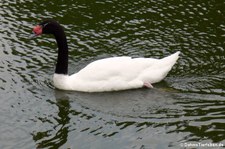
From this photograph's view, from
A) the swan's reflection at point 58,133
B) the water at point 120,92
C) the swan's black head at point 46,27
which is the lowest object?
the swan's reflection at point 58,133

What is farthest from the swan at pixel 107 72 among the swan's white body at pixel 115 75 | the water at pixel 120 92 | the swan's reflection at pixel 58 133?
the swan's reflection at pixel 58 133

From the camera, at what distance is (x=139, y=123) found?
1252 cm

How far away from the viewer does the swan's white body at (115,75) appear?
14328 mm

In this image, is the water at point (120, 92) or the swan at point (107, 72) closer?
the water at point (120, 92)

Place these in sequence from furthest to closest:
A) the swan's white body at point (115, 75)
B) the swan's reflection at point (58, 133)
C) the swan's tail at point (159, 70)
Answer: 1. the swan's tail at point (159, 70)
2. the swan's white body at point (115, 75)
3. the swan's reflection at point (58, 133)

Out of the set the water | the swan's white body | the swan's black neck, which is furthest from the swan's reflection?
the swan's black neck

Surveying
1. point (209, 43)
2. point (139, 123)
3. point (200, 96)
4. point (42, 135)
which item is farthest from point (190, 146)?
point (209, 43)

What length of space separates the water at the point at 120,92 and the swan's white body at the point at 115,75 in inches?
8.8

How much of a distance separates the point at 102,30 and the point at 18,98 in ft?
17.3

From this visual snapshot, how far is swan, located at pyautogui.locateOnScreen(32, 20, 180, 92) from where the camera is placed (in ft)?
47.1

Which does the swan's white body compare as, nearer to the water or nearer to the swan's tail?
the swan's tail

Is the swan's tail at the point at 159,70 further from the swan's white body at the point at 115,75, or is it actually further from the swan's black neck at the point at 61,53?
the swan's black neck at the point at 61,53

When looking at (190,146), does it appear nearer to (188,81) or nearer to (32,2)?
(188,81)

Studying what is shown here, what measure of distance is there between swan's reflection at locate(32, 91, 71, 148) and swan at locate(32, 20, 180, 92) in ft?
2.79
